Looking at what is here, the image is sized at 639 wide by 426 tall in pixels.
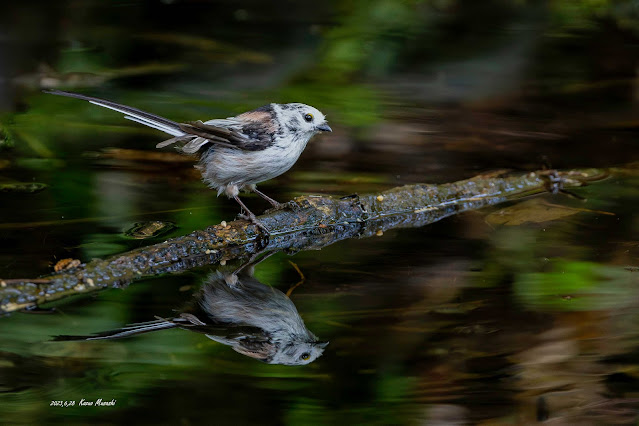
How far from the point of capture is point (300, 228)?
498cm

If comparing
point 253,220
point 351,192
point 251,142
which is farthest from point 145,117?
point 351,192

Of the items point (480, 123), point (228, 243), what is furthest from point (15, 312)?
point (480, 123)

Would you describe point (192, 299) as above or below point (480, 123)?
below

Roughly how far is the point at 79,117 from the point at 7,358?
14.1ft

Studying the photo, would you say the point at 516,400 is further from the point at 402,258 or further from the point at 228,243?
the point at 228,243

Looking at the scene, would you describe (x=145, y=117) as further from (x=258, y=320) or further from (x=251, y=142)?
(x=258, y=320)

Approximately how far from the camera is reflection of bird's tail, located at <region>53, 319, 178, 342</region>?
11.9 ft

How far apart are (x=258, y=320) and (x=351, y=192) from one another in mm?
2063

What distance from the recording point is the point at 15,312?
368 centimetres

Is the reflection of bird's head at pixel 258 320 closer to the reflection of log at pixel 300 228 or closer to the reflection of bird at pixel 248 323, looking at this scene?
the reflection of bird at pixel 248 323

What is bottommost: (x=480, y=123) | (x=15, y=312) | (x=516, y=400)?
(x=516, y=400)

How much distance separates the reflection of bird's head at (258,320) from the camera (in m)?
3.68

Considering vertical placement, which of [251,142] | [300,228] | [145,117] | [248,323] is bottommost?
[248,323]

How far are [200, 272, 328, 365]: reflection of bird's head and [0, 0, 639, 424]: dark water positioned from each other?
0.24 ft
